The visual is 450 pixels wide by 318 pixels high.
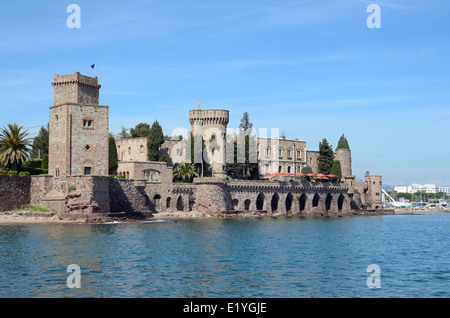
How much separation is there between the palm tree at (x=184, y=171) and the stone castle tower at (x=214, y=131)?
6.34 m

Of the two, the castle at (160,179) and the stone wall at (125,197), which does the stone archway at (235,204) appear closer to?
the castle at (160,179)

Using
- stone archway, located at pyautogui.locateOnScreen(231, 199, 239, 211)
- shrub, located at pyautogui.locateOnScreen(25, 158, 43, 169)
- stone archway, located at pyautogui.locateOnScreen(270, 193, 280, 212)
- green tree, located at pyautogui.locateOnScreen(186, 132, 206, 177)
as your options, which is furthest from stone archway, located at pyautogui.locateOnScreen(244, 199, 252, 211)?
shrub, located at pyautogui.locateOnScreen(25, 158, 43, 169)

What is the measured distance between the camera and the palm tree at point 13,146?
204ft

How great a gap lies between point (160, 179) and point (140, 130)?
24152mm

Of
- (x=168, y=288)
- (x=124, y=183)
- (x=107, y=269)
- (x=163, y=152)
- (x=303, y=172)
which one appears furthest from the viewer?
(x=303, y=172)

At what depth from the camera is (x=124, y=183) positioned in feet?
227

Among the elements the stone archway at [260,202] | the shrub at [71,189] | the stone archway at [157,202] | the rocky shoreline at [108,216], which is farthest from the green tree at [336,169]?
the shrub at [71,189]

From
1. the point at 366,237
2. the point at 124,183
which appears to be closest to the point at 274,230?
the point at 366,237

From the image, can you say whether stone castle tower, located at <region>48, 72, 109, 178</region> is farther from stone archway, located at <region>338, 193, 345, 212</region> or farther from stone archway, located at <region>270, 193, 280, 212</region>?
stone archway, located at <region>338, 193, 345, 212</region>

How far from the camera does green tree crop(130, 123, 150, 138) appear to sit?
3883 inches

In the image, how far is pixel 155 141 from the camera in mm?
87062

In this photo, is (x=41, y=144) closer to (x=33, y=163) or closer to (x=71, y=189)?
(x=33, y=163)
